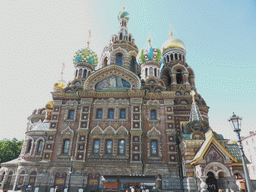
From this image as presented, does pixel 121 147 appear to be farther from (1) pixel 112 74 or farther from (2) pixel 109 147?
(1) pixel 112 74

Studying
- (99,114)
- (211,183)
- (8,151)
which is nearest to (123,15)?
(99,114)

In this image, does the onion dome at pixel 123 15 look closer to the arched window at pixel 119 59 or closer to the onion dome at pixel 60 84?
the arched window at pixel 119 59

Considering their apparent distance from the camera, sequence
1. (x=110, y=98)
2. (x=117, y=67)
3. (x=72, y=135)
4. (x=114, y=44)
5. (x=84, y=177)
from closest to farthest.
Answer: (x=84, y=177) → (x=72, y=135) → (x=110, y=98) → (x=117, y=67) → (x=114, y=44)

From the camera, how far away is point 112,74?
20.6 m

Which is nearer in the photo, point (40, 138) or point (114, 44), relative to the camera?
point (40, 138)

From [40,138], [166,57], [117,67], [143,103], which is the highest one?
[166,57]

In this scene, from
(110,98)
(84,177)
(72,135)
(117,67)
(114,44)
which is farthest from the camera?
(114,44)

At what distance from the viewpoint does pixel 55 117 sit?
1870 cm

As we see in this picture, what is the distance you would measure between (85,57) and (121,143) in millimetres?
12521

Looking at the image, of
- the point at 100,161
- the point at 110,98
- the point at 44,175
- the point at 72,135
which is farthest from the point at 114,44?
the point at 44,175

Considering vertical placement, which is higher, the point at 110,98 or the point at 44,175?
the point at 110,98

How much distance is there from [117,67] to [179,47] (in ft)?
37.9

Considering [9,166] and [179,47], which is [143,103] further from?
[9,166]

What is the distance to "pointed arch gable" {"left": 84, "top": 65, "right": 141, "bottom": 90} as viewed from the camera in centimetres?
1975
